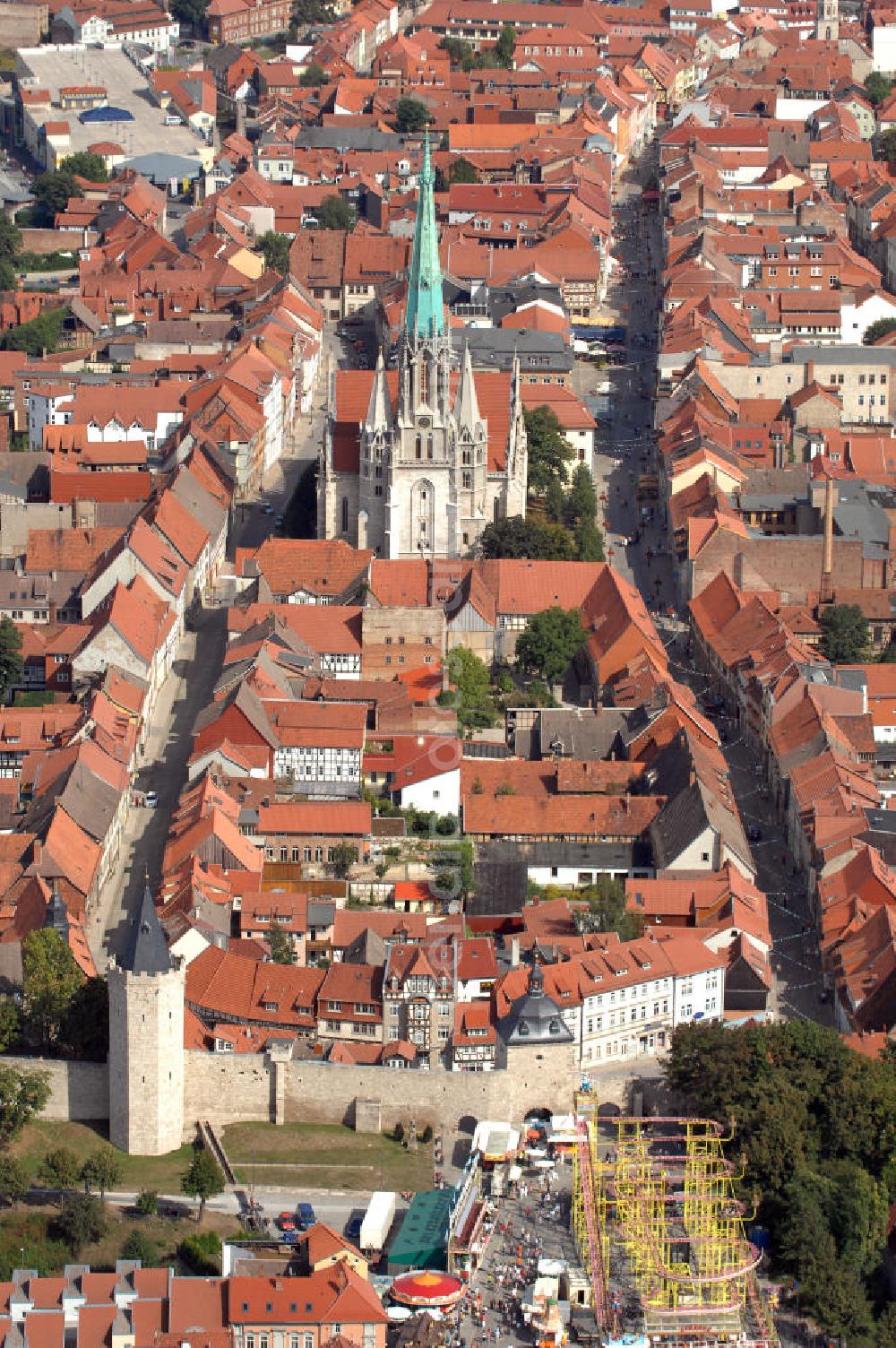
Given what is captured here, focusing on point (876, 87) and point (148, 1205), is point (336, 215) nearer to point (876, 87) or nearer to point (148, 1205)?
point (876, 87)

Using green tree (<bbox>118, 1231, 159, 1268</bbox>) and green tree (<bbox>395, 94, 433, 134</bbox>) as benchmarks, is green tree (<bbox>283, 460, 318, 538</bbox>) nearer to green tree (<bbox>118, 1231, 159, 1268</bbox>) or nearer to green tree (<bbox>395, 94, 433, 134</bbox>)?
green tree (<bbox>118, 1231, 159, 1268</bbox>)

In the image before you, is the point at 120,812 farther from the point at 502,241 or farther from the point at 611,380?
the point at 502,241

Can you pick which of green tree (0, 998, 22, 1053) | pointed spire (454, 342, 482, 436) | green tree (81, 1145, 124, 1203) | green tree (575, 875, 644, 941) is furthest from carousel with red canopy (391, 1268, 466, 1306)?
pointed spire (454, 342, 482, 436)

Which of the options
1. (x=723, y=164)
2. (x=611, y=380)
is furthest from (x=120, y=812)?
(x=723, y=164)

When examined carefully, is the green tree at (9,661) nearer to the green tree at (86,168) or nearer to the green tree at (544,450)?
the green tree at (544,450)

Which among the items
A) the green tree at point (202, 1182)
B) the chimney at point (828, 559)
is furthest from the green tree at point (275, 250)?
the green tree at point (202, 1182)


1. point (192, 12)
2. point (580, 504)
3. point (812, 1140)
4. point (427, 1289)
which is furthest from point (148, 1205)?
point (192, 12)
